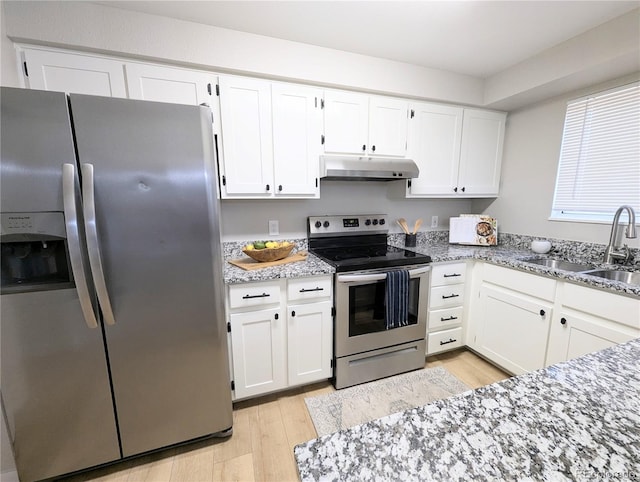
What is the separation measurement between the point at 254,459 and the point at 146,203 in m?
1.43

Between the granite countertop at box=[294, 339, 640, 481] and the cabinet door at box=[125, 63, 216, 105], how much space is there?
1946 mm

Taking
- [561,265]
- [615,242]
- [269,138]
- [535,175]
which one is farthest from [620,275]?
[269,138]

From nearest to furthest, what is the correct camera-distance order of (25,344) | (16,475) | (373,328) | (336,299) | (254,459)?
1. (25,344)
2. (16,475)
3. (254,459)
4. (336,299)
5. (373,328)

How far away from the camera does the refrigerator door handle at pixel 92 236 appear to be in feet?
3.66

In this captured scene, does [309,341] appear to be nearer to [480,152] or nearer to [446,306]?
[446,306]

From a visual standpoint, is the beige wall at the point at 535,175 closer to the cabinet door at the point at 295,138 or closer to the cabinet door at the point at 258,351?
the cabinet door at the point at 295,138

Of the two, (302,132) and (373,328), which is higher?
(302,132)

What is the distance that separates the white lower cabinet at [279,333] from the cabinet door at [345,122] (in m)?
1.02

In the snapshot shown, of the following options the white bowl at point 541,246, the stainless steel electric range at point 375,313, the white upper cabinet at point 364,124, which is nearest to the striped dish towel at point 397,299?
the stainless steel electric range at point 375,313

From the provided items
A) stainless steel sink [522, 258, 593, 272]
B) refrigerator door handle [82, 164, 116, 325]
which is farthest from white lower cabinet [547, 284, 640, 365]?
refrigerator door handle [82, 164, 116, 325]

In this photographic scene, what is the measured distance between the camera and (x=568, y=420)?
0.50 m

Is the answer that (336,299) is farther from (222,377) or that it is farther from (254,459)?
(254,459)

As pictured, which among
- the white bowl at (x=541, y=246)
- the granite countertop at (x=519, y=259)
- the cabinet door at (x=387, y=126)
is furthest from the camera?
the white bowl at (x=541, y=246)

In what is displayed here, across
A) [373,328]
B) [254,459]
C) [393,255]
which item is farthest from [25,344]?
[393,255]
